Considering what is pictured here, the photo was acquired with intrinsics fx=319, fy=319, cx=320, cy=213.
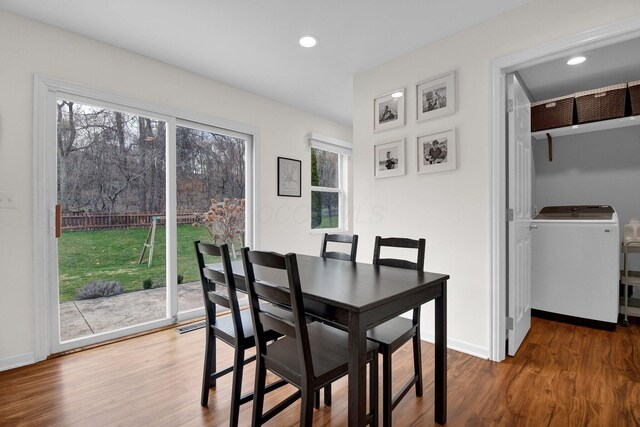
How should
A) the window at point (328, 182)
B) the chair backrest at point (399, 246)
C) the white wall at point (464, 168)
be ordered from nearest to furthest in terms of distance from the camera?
the chair backrest at point (399, 246) < the white wall at point (464, 168) < the window at point (328, 182)

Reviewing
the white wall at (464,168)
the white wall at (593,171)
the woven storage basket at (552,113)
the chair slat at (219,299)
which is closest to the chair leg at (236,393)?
the chair slat at (219,299)

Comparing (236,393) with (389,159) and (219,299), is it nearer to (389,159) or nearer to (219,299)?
(219,299)

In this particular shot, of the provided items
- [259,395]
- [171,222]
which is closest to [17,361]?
[171,222]

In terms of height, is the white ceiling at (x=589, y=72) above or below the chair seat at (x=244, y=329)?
above

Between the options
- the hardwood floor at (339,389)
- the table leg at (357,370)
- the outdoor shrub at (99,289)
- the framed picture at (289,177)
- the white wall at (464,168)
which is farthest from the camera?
the framed picture at (289,177)

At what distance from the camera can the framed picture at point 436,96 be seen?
2504 mm

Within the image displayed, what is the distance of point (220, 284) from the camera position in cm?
171

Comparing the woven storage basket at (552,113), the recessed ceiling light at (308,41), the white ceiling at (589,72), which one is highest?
the recessed ceiling light at (308,41)

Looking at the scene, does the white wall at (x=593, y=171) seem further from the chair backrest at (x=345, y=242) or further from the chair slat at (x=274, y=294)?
the chair slat at (x=274, y=294)

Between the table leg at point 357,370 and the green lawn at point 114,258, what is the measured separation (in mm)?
2429

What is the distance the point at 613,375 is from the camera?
6.79ft

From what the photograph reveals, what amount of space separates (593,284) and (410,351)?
186 cm

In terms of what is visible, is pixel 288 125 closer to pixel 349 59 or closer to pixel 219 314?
pixel 349 59

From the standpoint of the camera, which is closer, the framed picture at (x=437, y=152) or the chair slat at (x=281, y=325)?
the chair slat at (x=281, y=325)
